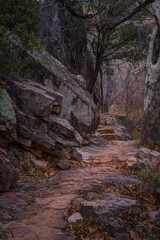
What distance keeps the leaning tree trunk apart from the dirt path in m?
1.95

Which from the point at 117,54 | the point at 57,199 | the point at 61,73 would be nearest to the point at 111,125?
the point at 117,54

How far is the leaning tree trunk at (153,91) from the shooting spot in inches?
308

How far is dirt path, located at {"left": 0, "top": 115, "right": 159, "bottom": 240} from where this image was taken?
2945mm

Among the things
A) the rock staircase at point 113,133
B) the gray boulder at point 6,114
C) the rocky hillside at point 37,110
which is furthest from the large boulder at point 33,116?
the rock staircase at point 113,133

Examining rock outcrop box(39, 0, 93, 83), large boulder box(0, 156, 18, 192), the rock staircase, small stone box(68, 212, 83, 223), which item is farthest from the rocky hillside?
rock outcrop box(39, 0, 93, 83)

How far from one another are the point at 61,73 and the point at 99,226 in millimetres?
5744

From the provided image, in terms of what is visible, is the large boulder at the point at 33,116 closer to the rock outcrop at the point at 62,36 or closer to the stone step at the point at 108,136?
the stone step at the point at 108,136

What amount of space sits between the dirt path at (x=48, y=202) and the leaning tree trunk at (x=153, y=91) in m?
1.95

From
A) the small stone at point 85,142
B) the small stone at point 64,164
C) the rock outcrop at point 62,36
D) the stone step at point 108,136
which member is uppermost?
the rock outcrop at point 62,36

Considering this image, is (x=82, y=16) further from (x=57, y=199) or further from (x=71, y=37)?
(x=57, y=199)

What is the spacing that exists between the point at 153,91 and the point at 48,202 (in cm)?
532

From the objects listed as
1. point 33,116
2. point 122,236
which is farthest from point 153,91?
point 122,236

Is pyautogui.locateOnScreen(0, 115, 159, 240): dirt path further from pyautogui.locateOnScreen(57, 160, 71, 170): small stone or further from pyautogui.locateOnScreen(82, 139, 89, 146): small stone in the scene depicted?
pyautogui.locateOnScreen(82, 139, 89, 146): small stone

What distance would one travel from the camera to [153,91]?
7.94 metres
